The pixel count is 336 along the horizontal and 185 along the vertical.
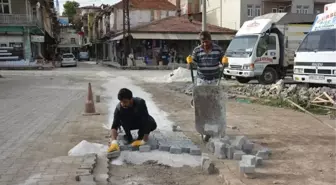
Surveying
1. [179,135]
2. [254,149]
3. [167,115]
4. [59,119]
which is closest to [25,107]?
[59,119]

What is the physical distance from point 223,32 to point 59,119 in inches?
1203

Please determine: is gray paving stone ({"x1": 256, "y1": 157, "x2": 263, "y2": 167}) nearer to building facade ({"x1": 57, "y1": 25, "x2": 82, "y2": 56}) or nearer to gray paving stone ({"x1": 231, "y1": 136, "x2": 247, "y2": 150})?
gray paving stone ({"x1": 231, "y1": 136, "x2": 247, "y2": 150})

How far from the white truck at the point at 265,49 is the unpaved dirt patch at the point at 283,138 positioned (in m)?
5.87

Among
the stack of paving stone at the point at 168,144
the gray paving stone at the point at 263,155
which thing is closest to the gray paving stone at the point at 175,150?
the stack of paving stone at the point at 168,144

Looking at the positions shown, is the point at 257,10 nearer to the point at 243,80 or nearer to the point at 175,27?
the point at 175,27

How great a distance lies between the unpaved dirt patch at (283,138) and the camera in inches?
196

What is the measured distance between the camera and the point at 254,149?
19.8ft

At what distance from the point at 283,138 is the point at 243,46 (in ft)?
36.7

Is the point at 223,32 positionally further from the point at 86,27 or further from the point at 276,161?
the point at 86,27

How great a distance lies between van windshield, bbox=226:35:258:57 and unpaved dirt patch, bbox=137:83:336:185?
6024mm

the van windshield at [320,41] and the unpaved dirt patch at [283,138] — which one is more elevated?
the van windshield at [320,41]

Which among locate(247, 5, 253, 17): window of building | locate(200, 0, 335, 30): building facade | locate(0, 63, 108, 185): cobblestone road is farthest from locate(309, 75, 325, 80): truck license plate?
locate(247, 5, 253, 17): window of building

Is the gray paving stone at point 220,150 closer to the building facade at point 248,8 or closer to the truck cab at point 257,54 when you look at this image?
the truck cab at point 257,54

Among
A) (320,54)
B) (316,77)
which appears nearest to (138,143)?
(316,77)
